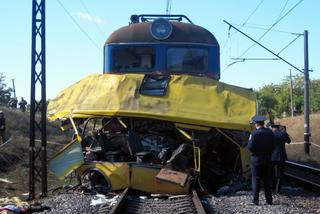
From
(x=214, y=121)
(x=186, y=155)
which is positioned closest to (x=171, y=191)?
(x=186, y=155)

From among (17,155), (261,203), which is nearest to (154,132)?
(261,203)

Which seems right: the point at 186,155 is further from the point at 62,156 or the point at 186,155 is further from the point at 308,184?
the point at 308,184

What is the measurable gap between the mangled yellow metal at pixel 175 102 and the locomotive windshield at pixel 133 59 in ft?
4.02

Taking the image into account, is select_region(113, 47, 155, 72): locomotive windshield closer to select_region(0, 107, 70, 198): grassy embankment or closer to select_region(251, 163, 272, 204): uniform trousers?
select_region(0, 107, 70, 198): grassy embankment

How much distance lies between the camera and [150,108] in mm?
11633

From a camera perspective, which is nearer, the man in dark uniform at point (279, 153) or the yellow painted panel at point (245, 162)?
the man in dark uniform at point (279, 153)

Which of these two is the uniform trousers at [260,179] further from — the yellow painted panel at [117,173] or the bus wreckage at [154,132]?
the yellow painted panel at [117,173]

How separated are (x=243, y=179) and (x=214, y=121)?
1555 millimetres

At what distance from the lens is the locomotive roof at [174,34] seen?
13508mm

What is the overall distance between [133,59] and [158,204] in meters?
4.96

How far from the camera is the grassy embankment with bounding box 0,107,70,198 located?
15.7m

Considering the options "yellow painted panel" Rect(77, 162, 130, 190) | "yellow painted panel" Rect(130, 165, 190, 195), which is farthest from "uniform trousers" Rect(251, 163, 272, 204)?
"yellow painted panel" Rect(77, 162, 130, 190)

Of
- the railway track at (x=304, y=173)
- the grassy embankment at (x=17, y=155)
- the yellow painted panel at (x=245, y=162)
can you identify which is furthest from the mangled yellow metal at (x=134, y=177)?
the railway track at (x=304, y=173)

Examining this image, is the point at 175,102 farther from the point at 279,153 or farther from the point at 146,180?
the point at 279,153
